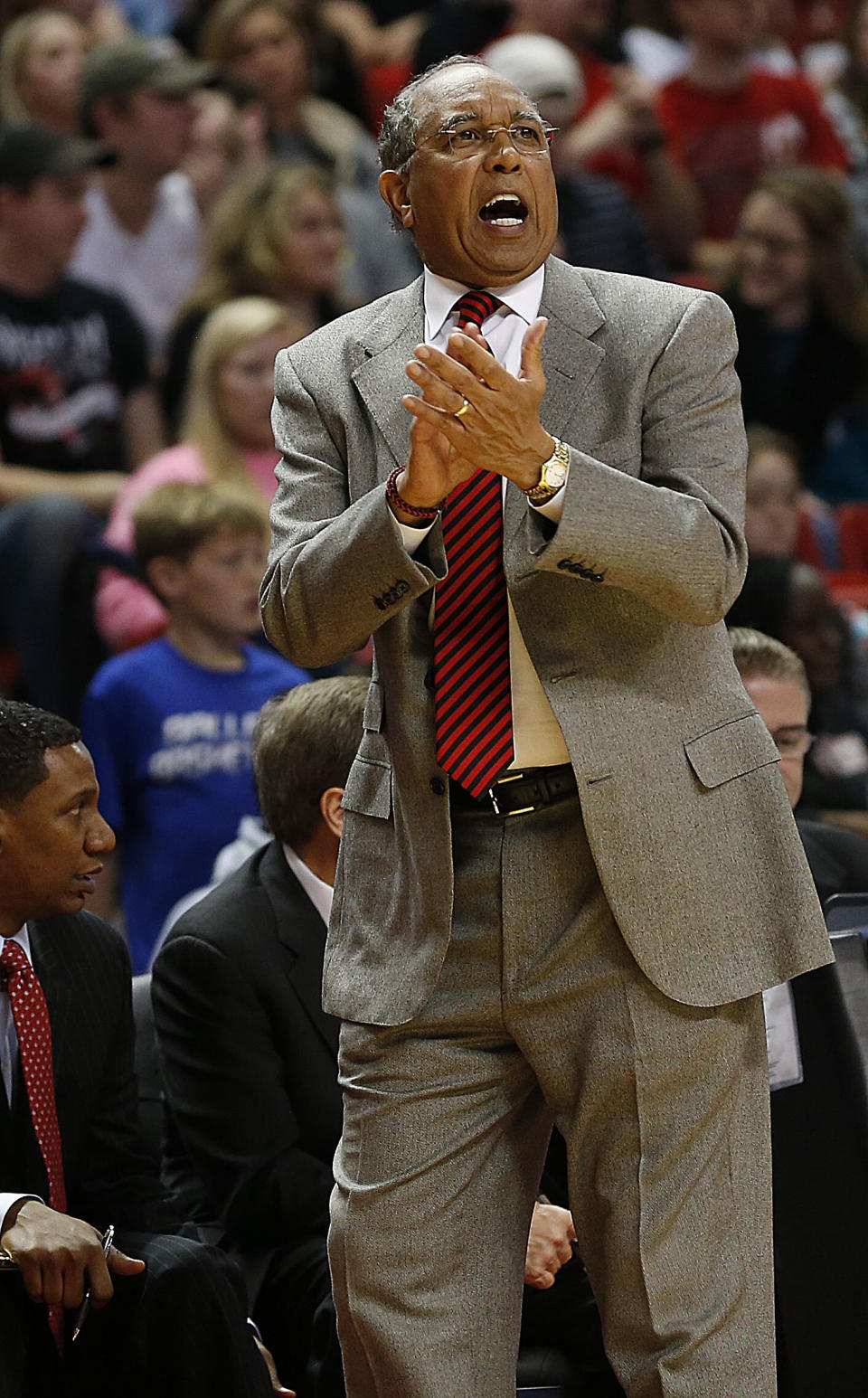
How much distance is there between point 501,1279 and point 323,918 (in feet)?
3.81

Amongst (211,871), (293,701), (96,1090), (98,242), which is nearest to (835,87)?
(98,242)

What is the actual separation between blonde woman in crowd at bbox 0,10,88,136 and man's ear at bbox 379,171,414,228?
5130 mm

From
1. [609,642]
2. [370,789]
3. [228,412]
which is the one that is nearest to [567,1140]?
[370,789]

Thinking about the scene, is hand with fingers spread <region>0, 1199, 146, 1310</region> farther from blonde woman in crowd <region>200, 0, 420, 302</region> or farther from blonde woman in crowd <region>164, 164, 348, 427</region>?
blonde woman in crowd <region>200, 0, 420, 302</region>

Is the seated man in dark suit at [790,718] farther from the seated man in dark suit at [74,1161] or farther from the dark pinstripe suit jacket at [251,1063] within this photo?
the seated man in dark suit at [74,1161]

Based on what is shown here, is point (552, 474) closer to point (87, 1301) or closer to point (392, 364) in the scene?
point (392, 364)

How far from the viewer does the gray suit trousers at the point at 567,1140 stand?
89.2 inches

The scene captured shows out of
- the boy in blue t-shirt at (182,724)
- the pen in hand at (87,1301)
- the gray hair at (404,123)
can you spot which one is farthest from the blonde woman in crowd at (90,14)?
the pen in hand at (87,1301)

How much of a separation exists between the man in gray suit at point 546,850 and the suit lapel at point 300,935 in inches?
39.1

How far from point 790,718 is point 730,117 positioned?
15.8 ft

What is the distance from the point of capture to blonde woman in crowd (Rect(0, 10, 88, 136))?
720 centimetres

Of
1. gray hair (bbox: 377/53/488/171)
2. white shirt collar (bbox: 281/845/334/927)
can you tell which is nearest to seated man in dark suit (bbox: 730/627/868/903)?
white shirt collar (bbox: 281/845/334/927)

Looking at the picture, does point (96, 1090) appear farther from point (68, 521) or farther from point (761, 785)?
point (68, 521)

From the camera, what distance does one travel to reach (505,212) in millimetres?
2277
